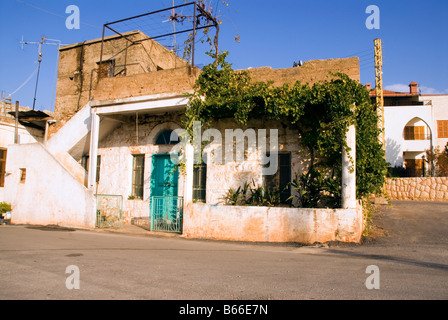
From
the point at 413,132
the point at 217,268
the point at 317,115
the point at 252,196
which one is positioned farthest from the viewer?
the point at 413,132

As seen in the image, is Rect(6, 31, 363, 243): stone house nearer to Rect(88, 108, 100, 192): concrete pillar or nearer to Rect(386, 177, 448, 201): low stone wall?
Rect(88, 108, 100, 192): concrete pillar

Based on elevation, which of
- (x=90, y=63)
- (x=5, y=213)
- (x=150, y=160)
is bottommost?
(x=5, y=213)

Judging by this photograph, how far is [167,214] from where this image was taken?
10.9 m

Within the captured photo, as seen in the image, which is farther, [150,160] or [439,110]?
[439,110]

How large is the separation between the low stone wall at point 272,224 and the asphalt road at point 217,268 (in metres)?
0.40

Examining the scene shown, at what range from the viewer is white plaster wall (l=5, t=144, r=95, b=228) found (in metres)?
12.0

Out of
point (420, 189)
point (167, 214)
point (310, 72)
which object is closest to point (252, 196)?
point (167, 214)

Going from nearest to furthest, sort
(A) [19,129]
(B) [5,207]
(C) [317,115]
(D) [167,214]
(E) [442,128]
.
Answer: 1. (C) [317,115]
2. (D) [167,214]
3. (B) [5,207]
4. (A) [19,129]
5. (E) [442,128]

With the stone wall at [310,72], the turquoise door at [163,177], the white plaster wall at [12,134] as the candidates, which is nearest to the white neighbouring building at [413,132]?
the stone wall at [310,72]

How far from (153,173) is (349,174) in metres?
7.04

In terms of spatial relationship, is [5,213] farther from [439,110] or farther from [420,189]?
[439,110]

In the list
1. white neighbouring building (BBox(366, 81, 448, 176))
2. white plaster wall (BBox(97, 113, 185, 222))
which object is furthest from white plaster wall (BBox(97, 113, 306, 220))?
white neighbouring building (BBox(366, 81, 448, 176))
